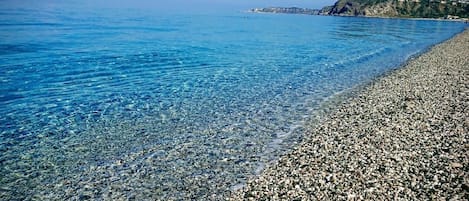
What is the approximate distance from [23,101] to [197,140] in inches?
519

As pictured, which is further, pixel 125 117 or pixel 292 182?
pixel 125 117

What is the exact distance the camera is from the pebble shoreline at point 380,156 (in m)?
11.8

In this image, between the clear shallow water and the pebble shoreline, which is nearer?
the pebble shoreline

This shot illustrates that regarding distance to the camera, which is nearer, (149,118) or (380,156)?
(380,156)

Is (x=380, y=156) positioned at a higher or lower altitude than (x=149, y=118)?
higher

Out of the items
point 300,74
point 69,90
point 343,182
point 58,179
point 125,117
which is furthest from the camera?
point 300,74

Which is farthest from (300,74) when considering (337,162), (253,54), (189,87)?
(337,162)

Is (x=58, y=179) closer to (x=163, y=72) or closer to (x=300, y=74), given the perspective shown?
(x=163, y=72)

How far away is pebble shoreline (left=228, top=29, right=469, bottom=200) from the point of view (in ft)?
38.7

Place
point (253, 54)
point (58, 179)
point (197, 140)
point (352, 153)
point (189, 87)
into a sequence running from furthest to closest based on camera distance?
point (253, 54) → point (189, 87) → point (197, 140) → point (352, 153) → point (58, 179)

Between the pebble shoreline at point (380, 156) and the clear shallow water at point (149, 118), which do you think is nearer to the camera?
the pebble shoreline at point (380, 156)

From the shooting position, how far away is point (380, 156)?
1428 centimetres

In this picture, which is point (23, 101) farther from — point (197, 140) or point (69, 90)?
point (197, 140)

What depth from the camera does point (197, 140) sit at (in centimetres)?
1764
